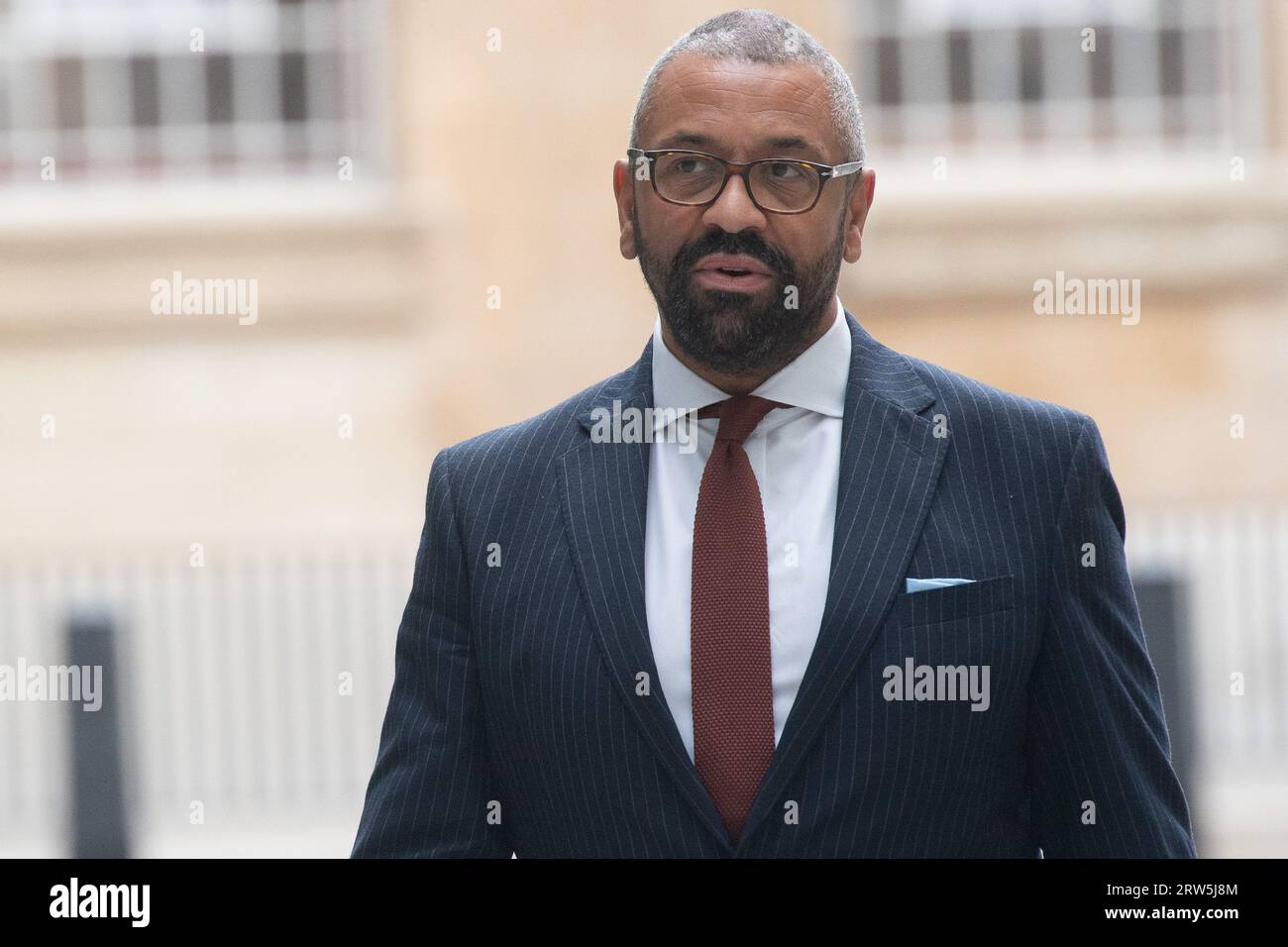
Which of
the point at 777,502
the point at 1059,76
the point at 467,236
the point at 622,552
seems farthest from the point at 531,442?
Result: the point at 1059,76

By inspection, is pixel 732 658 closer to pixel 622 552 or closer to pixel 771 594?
pixel 771 594

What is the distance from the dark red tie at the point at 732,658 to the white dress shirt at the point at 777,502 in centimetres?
2

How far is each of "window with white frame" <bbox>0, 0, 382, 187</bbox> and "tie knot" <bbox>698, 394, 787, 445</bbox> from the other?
9250mm

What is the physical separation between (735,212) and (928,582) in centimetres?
60

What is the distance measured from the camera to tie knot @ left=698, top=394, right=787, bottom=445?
2.92 meters

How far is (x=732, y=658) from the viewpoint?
9.00ft

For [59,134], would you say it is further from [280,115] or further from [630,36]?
[630,36]

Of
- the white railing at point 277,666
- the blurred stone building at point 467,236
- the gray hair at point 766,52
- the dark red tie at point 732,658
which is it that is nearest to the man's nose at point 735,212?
the gray hair at point 766,52

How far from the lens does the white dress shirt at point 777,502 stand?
9.14 feet

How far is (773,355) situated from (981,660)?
1.81 ft

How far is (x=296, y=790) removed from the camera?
8883 mm

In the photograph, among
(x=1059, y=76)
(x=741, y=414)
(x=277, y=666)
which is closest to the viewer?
(x=741, y=414)

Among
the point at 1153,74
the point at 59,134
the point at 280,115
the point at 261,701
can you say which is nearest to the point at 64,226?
the point at 59,134

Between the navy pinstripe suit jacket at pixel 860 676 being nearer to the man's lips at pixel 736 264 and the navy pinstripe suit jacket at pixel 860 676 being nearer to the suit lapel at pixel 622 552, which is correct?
the suit lapel at pixel 622 552
